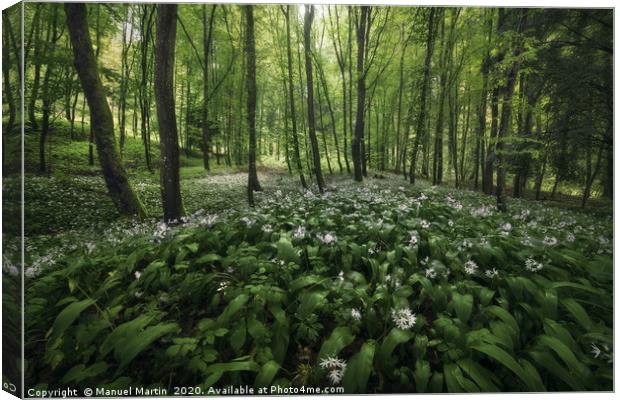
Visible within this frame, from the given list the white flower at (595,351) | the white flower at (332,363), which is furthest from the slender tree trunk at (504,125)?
the white flower at (332,363)

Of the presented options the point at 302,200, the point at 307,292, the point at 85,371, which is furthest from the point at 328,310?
the point at 302,200

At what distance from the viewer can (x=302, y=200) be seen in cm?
398

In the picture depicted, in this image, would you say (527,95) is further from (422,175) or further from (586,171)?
(422,175)

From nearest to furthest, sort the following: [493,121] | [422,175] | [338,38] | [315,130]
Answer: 1. [338,38]
2. [493,121]
3. [315,130]
4. [422,175]

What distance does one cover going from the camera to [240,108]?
380 centimetres

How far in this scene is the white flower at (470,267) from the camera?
2.51 meters

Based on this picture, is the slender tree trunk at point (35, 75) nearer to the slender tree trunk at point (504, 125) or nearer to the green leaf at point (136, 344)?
the green leaf at point (136, 344)

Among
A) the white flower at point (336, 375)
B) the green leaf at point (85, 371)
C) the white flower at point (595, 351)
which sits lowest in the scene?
the white flower at point (336, 375)

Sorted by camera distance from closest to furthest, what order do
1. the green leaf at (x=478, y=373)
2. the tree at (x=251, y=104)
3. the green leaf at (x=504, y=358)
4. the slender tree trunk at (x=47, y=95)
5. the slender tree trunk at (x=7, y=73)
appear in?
the green leaf at (x=504, y=358)
the green leaf at (x=478, y=373)
the slender tree trunk at (x=7, y=73)
the slender tree trunk at (x=47, y=95)
the tree at (x=251, y=104)

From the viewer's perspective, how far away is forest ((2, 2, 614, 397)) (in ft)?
6.89

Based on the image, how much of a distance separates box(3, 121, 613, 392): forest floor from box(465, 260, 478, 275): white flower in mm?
20

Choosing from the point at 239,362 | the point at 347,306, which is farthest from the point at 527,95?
the point at 239,362

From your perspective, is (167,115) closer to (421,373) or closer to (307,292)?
(307,292)

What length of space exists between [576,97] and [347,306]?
3.47 meters
